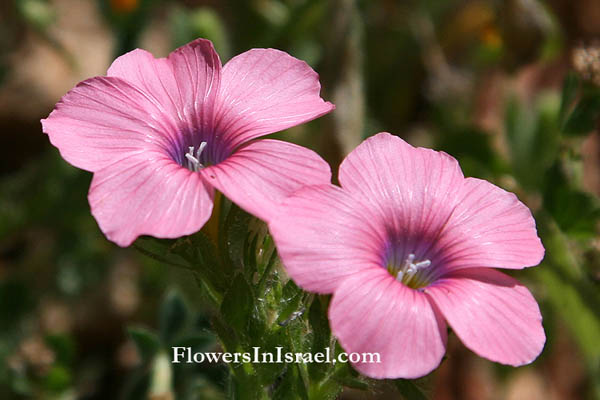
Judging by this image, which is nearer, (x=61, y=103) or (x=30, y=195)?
(x=61, y=103)

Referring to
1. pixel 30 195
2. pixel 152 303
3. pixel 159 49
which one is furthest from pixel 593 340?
pixel 159 49

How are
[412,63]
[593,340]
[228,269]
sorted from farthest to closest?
1. [412,63]
2. [593,340]
3. [228,269]

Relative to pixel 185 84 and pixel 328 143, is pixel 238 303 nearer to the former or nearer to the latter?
pixel 185 84

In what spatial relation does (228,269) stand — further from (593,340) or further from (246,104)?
(593,340)

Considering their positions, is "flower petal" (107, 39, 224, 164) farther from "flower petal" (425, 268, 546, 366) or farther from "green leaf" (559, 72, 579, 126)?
"green leaf" (559, 72, 579, 126)

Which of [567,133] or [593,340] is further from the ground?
[567,133]

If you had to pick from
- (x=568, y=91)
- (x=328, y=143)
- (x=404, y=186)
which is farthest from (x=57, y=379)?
(x=568, y=91)

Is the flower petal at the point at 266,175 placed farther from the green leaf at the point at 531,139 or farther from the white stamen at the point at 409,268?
the green leaf at the point at 531,139

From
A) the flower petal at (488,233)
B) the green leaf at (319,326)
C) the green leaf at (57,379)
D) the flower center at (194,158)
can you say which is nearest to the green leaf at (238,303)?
the green leaf at (319,326)
